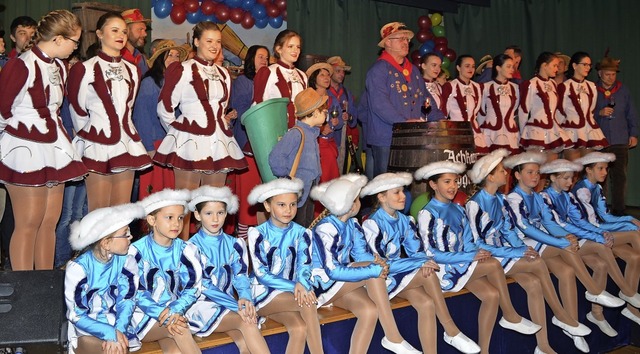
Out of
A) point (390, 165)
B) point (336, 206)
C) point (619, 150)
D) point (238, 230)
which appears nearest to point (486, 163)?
point (390, 165)

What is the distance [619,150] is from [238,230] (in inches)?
169

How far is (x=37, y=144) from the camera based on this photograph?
11.1 feet

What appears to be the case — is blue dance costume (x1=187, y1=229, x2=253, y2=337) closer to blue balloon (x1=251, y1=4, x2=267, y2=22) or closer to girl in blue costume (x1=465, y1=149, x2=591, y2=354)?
girl in blue costume (x1=465, y1=149, x2=591, y2=354)

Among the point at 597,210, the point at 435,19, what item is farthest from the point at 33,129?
the point at 435,19

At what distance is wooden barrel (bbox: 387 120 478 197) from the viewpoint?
15.0 ft

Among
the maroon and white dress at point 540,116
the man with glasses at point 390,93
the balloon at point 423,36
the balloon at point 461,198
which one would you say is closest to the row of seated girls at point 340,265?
the balloon at point 461,198

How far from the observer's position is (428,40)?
29.2 feet

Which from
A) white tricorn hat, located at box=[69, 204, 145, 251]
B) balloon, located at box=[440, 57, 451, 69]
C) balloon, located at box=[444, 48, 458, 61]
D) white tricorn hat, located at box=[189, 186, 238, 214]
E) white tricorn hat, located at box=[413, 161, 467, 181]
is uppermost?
balloon, located at box=[444, 48, 458, 61]

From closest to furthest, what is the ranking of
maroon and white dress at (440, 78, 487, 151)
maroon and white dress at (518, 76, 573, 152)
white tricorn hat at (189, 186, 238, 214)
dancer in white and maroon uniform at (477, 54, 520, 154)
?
white tricorn hat at (189, 186, 238, 214)
maroon and white dress at (440, 78, 487, 151)
dancer in white and maroon uniform at (477, 54, 520, 154)
maroon and white dress at (518, 76, 573, 152)

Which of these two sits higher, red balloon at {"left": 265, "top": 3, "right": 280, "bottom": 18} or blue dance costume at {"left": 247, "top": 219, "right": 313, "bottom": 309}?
red balloon at {"left": 265, "top": 3, "right": 280, "bottom": 18}

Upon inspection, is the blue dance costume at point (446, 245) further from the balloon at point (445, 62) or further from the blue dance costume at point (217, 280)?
the balloon at point (445, 62)

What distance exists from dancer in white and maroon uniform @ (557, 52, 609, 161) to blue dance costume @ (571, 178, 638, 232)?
73.0 inches

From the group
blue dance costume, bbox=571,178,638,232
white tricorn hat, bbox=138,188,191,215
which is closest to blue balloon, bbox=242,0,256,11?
blue dance costume, bbox=571,178,638,232

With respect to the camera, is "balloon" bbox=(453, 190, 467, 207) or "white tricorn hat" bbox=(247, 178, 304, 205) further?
"balloon" bbox=(453, 190, 467, 207)
